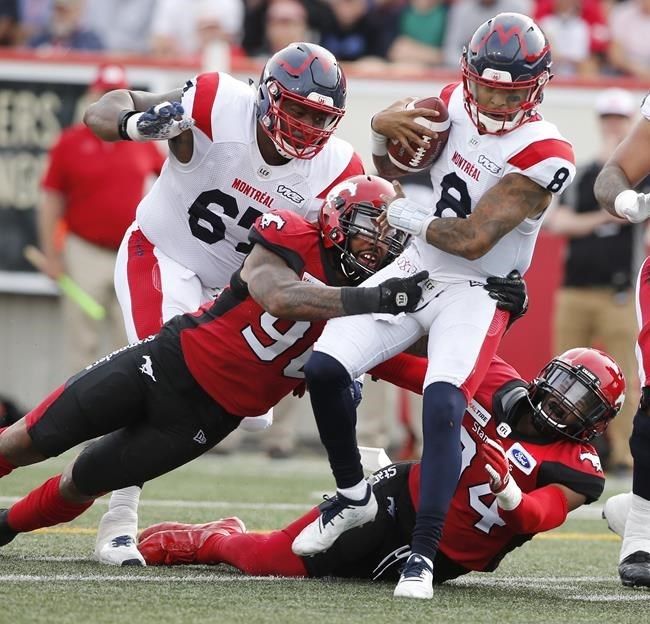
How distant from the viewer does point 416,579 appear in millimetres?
3982

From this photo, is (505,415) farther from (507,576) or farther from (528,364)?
(528,364)

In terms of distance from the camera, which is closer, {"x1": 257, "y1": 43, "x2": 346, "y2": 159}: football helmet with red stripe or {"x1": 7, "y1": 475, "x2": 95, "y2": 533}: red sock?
{"x1": 7, "y1": 475, "x2": 95, "y2": 533}: red sock

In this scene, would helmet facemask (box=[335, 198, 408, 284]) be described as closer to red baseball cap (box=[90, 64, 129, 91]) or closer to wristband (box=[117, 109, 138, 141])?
wristband (box=[117, 109, 138, 141])

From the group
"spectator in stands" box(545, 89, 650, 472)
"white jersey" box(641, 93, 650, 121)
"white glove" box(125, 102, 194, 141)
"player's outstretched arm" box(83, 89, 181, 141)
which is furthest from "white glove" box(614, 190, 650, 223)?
"spectator in stands" box(545, 89, 650, 472)

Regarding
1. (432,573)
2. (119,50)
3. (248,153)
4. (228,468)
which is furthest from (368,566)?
(119,50)

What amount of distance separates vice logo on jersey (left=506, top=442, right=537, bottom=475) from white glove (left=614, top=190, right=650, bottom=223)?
786mm

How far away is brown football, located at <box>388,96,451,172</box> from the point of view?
4605mm

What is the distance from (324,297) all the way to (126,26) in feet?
23.0

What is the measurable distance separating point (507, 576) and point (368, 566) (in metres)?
0.58

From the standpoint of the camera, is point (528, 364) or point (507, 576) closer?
point (507, 576)

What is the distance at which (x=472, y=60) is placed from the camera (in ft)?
14.5

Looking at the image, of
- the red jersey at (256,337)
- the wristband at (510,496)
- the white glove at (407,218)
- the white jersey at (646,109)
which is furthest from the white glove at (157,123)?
the wristband at (510,496)

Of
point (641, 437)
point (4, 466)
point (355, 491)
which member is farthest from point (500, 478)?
point (4, 466)

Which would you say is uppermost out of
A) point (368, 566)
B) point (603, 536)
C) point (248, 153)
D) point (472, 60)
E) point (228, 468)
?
point (472, 60)
